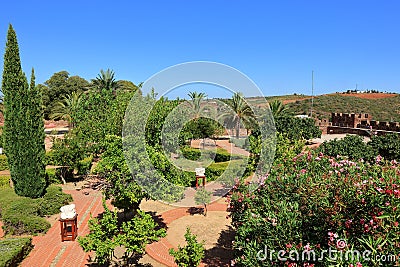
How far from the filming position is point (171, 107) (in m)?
8.58

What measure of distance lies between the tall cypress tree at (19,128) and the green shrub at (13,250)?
4729 millimetres

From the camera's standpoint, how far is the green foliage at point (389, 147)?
15336 millimetres

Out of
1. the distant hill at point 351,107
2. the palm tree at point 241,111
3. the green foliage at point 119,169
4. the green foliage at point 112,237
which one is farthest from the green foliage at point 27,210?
the distant hill at point 351,107

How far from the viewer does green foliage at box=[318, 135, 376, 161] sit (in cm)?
1235

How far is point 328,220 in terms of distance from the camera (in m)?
4.13

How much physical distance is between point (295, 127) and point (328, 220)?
2361 centimetres

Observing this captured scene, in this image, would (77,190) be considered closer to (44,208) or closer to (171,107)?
(44,208)

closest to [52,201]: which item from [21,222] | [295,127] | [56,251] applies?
[21,222]

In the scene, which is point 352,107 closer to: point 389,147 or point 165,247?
point 389,147

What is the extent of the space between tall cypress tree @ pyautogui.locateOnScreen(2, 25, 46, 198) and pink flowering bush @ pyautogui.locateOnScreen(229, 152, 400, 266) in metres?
10.7

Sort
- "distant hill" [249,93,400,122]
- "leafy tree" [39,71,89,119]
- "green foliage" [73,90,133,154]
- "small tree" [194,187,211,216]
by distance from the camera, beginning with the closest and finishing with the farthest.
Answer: "green foliage" [73,90,133,154] → "small tree" [194,187,211,216] → "leafy tree" [39,71,89,119] → "distant hill" [249,93,400,122]

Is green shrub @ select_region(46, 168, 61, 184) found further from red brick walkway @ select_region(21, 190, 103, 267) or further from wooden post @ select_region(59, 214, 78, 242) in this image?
wooden post @ select_region(59, 214, 78, 242)

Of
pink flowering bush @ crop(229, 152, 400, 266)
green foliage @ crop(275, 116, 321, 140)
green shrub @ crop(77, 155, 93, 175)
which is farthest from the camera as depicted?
green foliage @ crop(275, 116, 321, 140)

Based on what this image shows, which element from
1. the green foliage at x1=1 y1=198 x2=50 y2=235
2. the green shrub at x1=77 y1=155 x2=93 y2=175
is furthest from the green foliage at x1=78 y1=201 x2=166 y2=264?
the green shrub at x1=77 y1=155 x2=93 y2=175
